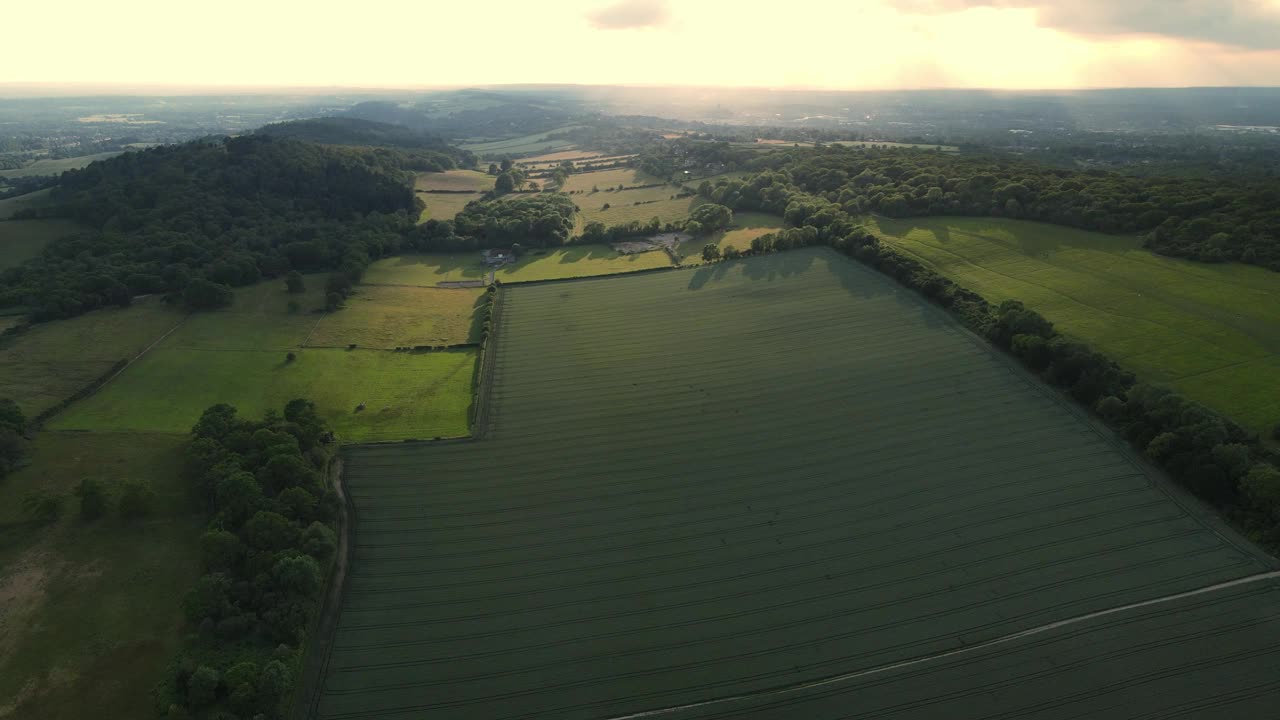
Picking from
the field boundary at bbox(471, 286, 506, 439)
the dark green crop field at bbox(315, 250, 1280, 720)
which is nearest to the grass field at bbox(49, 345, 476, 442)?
the field boundary at bbox(471, 286, 506, 439)

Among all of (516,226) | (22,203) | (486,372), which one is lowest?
(486,372)

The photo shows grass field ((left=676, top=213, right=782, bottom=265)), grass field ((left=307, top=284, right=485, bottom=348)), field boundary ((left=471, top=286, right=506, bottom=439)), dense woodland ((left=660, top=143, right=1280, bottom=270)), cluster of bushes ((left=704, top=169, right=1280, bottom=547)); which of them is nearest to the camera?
cluster of bushes ((left=704, top=169, right=1280, bottom=547))

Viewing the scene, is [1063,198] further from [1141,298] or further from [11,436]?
[11,436]

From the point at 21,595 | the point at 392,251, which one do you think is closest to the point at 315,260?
the point at 392,251

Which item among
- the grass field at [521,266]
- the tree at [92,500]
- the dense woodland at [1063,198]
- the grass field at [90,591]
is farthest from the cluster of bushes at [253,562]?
the dense woodland at [1063,198]

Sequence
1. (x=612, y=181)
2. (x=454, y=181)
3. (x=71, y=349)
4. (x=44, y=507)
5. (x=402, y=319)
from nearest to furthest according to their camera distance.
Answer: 1. (x=44, y=507)
2. (x=71, y=349)
3. (x=402, y=319)
4. (x=454, y=181)
5. (x=612, y=181)

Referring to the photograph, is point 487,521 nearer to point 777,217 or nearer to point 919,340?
point 919,340

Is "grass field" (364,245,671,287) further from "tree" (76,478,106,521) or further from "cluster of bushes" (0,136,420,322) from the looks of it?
"tree" (76,478,106,521)

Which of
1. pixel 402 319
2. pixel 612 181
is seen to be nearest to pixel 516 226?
pixel 402 319
